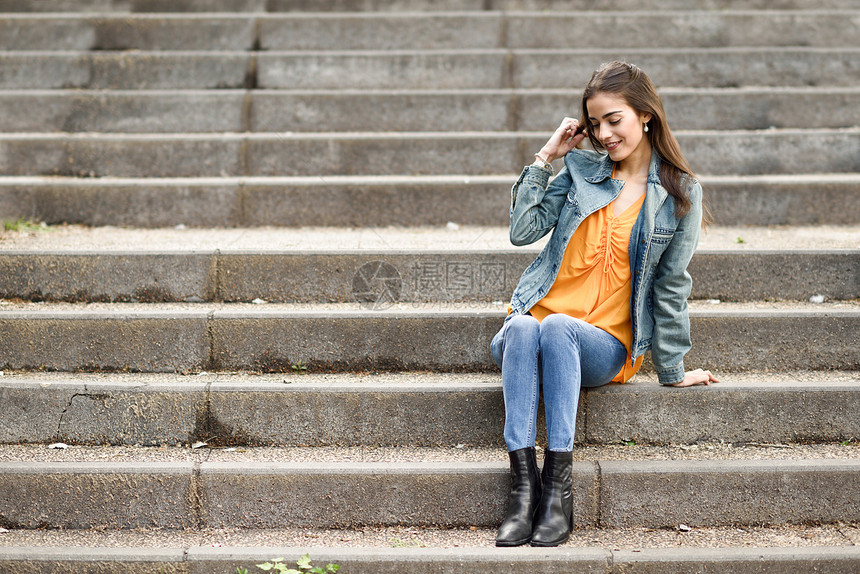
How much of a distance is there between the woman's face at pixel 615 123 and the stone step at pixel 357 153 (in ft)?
5.69

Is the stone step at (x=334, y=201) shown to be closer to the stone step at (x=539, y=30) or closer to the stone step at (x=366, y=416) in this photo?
the stone step at (x=366, y=416)

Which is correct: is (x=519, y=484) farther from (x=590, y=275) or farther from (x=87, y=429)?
(x=87, y=429)

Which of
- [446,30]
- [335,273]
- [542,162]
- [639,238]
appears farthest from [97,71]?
[639,238]

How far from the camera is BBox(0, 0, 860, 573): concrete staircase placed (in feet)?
8.98

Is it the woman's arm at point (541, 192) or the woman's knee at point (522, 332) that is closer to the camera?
the woman's knee at point (522, 332)

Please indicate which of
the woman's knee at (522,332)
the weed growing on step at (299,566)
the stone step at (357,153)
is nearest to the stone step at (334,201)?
the stone step at (357,153)

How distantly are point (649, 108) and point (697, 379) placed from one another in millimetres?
1076

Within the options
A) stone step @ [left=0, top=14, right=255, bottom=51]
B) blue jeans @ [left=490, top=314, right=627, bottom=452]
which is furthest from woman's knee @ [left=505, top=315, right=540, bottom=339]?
stone step @ [left=0, top=14, right=255, bottom=51]

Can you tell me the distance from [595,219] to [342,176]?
6.81 feet

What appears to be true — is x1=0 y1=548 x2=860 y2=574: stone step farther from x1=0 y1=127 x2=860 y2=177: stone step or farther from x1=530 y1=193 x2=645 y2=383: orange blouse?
x1=0 y1=127 x2=860 y2=177: stone step

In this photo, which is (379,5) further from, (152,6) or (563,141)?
(563,141)

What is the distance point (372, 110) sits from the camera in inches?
191

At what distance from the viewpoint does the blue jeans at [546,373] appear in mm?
2588

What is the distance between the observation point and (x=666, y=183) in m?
2.79
